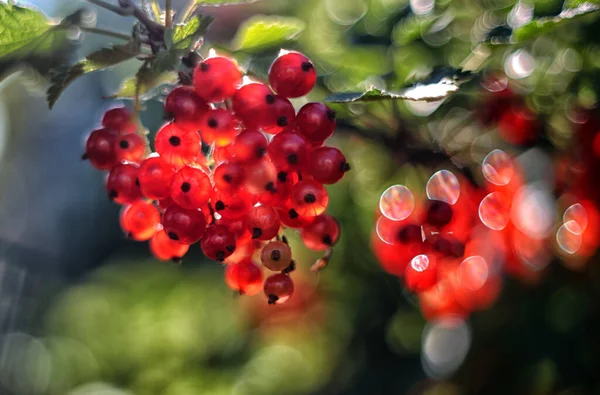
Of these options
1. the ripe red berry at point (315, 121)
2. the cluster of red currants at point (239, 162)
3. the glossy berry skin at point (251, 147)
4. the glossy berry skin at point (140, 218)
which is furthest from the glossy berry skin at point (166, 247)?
the ripe red berry at point (315, 121)

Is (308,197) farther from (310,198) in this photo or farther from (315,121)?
(315,121)

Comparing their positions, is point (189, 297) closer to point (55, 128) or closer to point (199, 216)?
point (199, 216)

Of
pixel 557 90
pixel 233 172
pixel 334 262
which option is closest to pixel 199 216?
pixel 233 172

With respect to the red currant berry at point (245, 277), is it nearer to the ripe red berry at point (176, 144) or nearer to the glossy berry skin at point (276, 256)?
the glossy berry skin at point (276, 256)

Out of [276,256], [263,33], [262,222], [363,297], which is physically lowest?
[363,297]

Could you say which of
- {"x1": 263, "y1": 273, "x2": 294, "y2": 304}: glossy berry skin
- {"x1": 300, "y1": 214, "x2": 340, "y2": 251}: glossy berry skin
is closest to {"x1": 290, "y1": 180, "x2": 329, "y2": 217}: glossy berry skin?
{"x1": 300, "y1": 214, "x2": 340, "y2": 251}: glossy berry skin

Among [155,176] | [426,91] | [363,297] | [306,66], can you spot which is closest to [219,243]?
[155,176]
